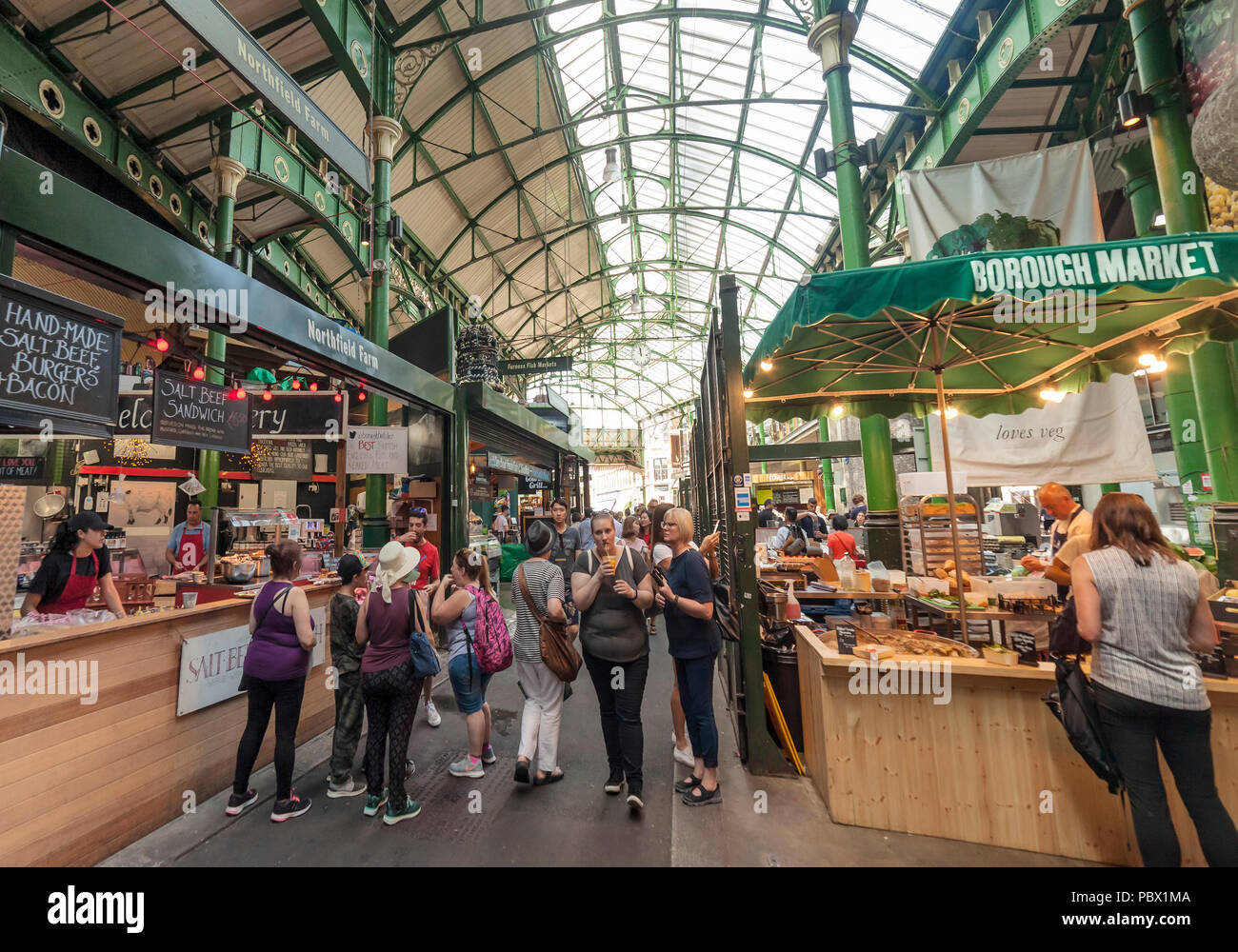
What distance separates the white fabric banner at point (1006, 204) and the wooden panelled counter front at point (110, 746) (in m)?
8.72

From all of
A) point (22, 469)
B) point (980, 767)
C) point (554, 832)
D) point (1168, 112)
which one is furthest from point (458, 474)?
point (1168, 112)

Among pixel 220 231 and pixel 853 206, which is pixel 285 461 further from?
pixel 853 206

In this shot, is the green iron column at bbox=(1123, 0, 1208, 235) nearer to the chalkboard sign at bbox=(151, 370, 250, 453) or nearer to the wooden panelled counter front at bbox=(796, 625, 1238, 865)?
the wooden panelled counter front at bbox=(796, 625, 1238, 865)

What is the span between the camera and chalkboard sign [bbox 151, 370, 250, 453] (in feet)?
13.9

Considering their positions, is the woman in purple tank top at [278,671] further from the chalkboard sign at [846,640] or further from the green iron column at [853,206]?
the green iron column at [853,206]

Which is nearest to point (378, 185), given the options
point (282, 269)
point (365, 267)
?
point (365, 267)

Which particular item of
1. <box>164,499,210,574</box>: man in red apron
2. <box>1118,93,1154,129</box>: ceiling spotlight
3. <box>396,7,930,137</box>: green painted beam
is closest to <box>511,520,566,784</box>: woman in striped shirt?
<box>164,499,210,574</box>: man in red apron

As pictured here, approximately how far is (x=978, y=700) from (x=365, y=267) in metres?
11.9

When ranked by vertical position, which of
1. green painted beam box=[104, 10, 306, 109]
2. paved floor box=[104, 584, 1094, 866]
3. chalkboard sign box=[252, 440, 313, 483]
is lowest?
paved floor box=[104, 584, 1094, 866]

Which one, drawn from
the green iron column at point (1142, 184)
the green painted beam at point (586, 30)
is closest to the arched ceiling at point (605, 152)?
the green painted beam at point (586, 30)

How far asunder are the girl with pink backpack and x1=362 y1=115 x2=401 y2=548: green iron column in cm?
399

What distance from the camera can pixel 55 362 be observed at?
2.69m

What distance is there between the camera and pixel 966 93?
6902mm
